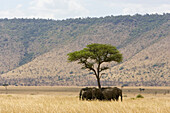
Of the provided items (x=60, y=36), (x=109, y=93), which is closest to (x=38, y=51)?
(x=60, y=36)

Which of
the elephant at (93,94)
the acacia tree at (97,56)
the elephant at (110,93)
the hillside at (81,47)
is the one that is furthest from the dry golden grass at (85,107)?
the hillside at (81,47)

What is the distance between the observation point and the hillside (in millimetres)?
109213

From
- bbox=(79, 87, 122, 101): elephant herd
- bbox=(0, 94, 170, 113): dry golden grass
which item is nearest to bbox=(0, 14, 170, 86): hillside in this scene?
bbox=(79, 87, 122, 101): elephant herd

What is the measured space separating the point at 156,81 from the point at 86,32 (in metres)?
66.0

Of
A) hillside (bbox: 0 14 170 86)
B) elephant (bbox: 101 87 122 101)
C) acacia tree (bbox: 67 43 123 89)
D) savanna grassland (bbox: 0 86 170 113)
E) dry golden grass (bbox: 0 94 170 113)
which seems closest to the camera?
dry golden grass (bbox: 0 94 170 113)

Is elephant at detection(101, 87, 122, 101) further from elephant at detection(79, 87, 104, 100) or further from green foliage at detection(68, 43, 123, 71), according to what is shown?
green foliage at detection(68, 43, 123, 71)

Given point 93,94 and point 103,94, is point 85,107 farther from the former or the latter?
point 93,94

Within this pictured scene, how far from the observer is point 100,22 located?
586ft

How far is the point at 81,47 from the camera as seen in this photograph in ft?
466

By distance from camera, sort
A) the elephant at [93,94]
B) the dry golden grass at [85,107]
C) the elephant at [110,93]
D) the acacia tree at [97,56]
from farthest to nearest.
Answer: the acacia tree at [97,56] < the elephant at [93,94] < the elephant at [110,93] < the dry golden grass at [85,107]

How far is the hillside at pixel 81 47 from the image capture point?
10921 cm

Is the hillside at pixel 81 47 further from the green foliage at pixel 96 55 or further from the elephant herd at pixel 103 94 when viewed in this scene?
the elephant herd at pixel 103 94

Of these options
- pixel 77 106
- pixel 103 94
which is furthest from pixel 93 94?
pixel 77 106

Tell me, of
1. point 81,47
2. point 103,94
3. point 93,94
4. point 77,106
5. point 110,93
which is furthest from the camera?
point 81,47
